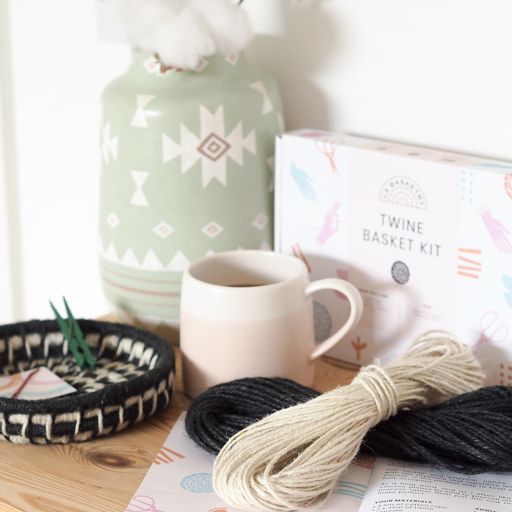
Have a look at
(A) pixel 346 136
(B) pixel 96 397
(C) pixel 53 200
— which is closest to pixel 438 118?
(A) pixel 346 136

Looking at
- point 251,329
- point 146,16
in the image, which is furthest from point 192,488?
point 146,16

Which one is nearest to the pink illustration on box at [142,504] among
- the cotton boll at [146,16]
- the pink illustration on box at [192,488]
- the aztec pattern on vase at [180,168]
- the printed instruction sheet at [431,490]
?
the pink illustration on box at [192,488]

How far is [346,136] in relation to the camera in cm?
82

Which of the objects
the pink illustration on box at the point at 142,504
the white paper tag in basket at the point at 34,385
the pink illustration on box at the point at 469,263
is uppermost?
the pink illustration on box at the point at 469,263

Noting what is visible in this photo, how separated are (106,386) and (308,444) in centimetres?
16

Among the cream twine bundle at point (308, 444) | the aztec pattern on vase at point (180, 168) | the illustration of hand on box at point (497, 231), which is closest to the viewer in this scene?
the cream twine bundle at point (308, 444)

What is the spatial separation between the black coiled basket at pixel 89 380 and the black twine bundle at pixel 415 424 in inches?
1.5

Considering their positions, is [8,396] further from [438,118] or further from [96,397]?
[438,118]

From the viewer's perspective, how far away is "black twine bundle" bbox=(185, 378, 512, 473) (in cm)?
62

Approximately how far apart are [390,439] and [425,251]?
173 mm

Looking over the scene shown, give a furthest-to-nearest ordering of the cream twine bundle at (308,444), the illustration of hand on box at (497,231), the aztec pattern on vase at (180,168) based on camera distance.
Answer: the aztec pattern on vase at (180,168)
the illustration of hand on box at (497,231)
the cream twine bundle at (308,444)

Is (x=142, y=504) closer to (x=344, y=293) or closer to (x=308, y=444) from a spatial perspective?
(x=308, y=444)

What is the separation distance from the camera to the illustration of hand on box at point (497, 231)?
705mm

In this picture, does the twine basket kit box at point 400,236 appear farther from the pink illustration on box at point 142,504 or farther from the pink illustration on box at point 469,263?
the pink illustration on box at point 142,504
